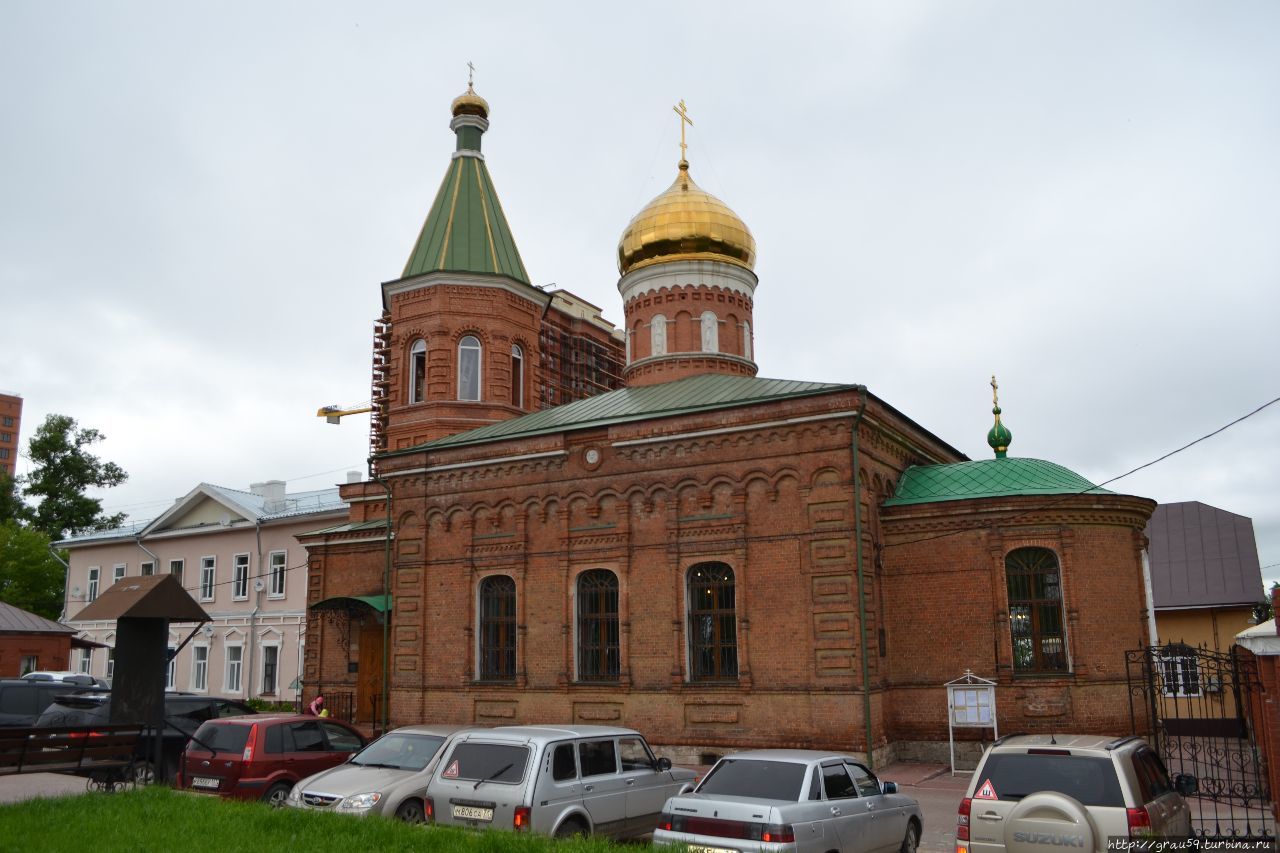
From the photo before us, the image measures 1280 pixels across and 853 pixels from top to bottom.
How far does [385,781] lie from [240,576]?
26.5m

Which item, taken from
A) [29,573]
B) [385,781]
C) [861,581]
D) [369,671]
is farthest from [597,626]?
A: [29,573]

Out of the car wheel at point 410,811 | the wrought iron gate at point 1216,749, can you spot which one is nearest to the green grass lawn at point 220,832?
the car wheel at point 410,811

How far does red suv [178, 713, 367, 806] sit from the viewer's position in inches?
498

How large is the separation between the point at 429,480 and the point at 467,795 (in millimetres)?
12566

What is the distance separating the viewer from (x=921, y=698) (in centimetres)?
1786

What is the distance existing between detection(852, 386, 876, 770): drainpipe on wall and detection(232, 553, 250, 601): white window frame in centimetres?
2474

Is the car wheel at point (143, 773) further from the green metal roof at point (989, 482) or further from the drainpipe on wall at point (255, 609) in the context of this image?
the drainpipe on wall at point (255, 609)

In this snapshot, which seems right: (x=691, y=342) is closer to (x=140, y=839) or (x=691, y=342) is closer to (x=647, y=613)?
Answer: (x=647, y=613)

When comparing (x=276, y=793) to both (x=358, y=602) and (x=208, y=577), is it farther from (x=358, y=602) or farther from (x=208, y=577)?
(x=208, y=577)

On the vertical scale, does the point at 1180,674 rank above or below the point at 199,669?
above

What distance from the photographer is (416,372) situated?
1086 inches

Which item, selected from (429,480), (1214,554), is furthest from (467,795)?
(1214,554)

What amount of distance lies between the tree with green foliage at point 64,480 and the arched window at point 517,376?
121 ft

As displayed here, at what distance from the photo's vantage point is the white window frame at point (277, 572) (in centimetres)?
3375
